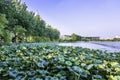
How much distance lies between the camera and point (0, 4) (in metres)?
20.5

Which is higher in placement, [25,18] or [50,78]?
[25,18]

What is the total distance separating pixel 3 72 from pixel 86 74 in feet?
5.44

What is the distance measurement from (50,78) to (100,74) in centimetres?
81

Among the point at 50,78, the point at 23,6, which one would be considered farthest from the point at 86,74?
the point at 23,6

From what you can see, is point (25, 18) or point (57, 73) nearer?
point (57, 73)

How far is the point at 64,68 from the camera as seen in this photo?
3.74 meters

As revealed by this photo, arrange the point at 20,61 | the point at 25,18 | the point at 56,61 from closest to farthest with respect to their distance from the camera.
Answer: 1. the point at 56,61
2. the point at 20,61
3. the point at 25,18

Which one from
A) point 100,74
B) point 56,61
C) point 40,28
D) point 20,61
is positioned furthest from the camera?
point 40,28

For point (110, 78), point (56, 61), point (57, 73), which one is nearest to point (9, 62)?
point (56, 61)

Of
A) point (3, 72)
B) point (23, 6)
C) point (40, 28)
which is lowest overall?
point (3, 72)

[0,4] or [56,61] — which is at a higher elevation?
[0,4]

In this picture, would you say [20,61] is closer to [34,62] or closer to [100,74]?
[34,62]

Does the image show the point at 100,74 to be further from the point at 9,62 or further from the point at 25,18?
the point at 25,18

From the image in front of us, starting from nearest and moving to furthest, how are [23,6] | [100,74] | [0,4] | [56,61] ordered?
[100,74], [56,61], [0,4], [23,6]
